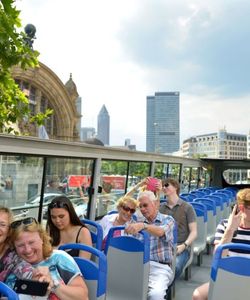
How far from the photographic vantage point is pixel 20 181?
4.86 metres

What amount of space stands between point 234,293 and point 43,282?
5.06 ft

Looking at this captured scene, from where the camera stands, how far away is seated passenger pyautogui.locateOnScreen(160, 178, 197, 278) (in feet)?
14.6

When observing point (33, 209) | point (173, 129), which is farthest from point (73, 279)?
point (173, 129)

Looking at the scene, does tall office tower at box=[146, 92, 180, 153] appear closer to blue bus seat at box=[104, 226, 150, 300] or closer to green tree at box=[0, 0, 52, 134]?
green tree at box=[0, 0, 52, 134]

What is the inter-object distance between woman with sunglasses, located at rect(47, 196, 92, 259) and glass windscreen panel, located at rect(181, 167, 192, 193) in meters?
9.37

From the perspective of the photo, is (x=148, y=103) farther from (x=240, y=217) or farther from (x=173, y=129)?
(x=240, y=217)

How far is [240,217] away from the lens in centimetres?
336

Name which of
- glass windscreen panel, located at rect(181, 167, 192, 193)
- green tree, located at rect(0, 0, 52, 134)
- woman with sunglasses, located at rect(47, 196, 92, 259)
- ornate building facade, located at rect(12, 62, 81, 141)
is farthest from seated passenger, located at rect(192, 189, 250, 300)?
ornate building facade, located at rect(12, 62, 81, 141)

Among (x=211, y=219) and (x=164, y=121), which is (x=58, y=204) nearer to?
(x=211, y=219)

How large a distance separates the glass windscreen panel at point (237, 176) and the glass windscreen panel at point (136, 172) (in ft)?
21.1

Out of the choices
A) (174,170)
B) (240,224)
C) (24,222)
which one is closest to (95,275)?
(24,222)

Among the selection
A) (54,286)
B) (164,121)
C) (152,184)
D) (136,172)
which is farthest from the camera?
(164,121)

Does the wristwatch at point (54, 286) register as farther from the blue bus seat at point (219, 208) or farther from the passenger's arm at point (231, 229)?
the blue bus seat at point (219, 208)

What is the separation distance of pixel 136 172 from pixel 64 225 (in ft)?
18.2
